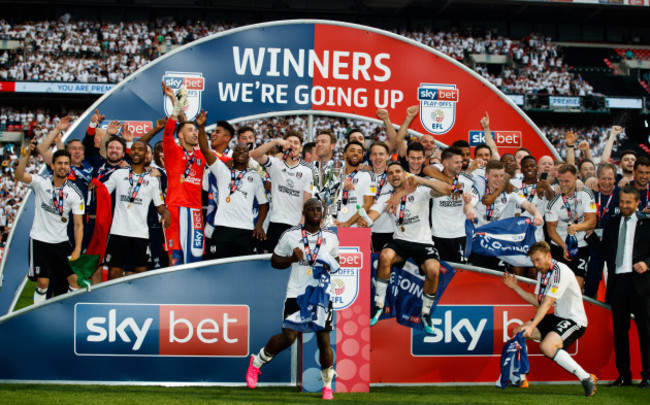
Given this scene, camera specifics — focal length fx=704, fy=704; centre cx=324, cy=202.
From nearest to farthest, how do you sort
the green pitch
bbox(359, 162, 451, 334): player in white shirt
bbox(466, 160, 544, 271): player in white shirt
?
the green pitch < bbox(359, 162, 451, 334): player in white shirt < bbox(466, 160, 544, 271): player in white shirt

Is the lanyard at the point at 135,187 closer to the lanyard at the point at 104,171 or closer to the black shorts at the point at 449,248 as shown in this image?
the lanyard at the point at 104,171

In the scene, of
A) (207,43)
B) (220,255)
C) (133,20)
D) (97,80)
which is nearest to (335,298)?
(220,255)

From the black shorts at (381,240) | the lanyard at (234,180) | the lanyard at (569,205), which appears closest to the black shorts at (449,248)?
the black shorts at (381,240)

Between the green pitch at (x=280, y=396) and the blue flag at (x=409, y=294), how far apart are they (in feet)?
2.26

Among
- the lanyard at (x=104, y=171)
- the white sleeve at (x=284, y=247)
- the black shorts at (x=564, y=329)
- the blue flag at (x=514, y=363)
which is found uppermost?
the lanyard at (x=104, y=171)

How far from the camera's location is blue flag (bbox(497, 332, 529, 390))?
21.5 feet

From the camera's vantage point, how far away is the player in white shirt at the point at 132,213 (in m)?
7.71

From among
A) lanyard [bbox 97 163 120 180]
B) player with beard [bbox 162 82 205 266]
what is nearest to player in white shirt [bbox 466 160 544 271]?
player with beard [bbox 162 82 205 266]

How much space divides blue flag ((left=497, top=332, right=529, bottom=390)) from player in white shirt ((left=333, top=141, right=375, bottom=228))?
1984 mm

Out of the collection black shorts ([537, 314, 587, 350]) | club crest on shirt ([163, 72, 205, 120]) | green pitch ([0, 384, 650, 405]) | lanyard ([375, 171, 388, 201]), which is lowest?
green pitch ([0, 384, 650, 405])

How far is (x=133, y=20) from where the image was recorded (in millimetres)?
37906

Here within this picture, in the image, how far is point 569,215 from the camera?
8.02 m

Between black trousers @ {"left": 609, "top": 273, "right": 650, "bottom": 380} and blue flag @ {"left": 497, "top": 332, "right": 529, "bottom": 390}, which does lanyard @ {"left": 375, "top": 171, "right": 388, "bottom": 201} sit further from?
black trousers @ {"left": 609, "top": 273, "right": 650, "bottom": 380}

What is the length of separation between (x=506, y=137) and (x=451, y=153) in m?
3.02
